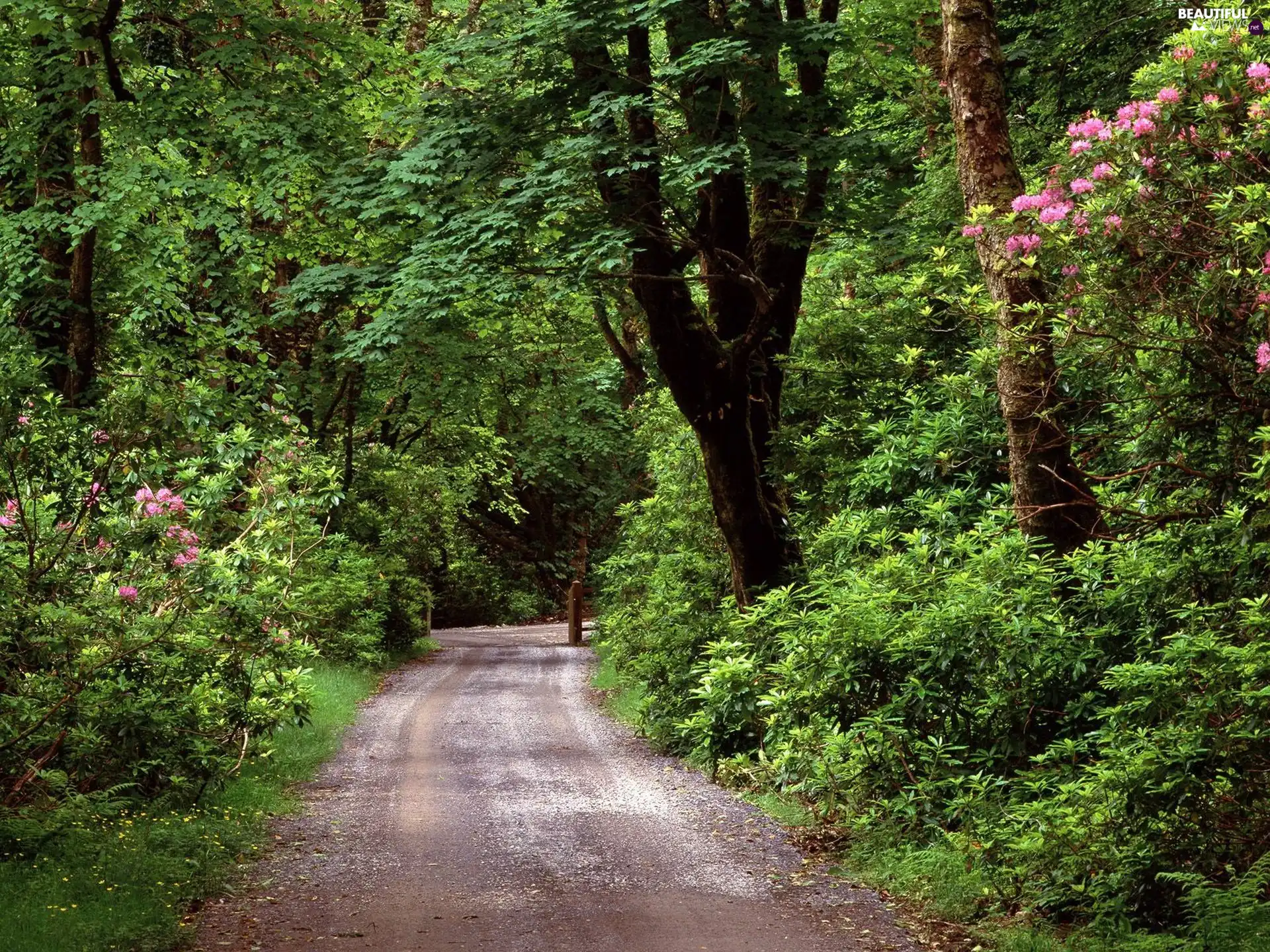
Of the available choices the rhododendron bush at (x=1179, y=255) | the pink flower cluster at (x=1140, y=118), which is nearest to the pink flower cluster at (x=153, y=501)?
the rhododendron bush at (x=1179, y=255)

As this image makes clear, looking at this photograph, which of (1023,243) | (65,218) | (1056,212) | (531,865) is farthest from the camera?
(65,218)

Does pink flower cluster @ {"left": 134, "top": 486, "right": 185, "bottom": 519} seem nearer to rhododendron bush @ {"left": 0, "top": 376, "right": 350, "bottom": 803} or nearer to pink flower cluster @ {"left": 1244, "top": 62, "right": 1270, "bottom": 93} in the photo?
rhododendron bush @ {"left": 0, "top": 376, "right": 350, "bottom": 803}

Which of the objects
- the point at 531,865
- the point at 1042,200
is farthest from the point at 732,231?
the point at 531,865

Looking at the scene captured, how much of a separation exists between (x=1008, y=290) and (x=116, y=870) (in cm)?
683

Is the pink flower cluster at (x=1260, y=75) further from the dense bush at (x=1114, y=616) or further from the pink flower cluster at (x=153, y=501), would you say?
Result: the pink flower cluster at (x=153, y=501)

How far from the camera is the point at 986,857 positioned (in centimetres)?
721

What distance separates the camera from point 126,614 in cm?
878

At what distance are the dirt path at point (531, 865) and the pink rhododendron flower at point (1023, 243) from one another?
4038 millimetres

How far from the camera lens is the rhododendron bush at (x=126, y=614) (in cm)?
817

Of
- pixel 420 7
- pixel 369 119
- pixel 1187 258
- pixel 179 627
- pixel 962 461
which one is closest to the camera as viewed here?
pixel 1187 258

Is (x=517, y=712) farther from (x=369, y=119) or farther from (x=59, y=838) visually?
(x=59, y=838)

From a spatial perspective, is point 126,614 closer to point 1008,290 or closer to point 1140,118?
point 1008,290

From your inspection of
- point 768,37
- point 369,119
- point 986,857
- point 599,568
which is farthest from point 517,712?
point 986,857

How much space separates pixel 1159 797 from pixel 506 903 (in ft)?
12.6
